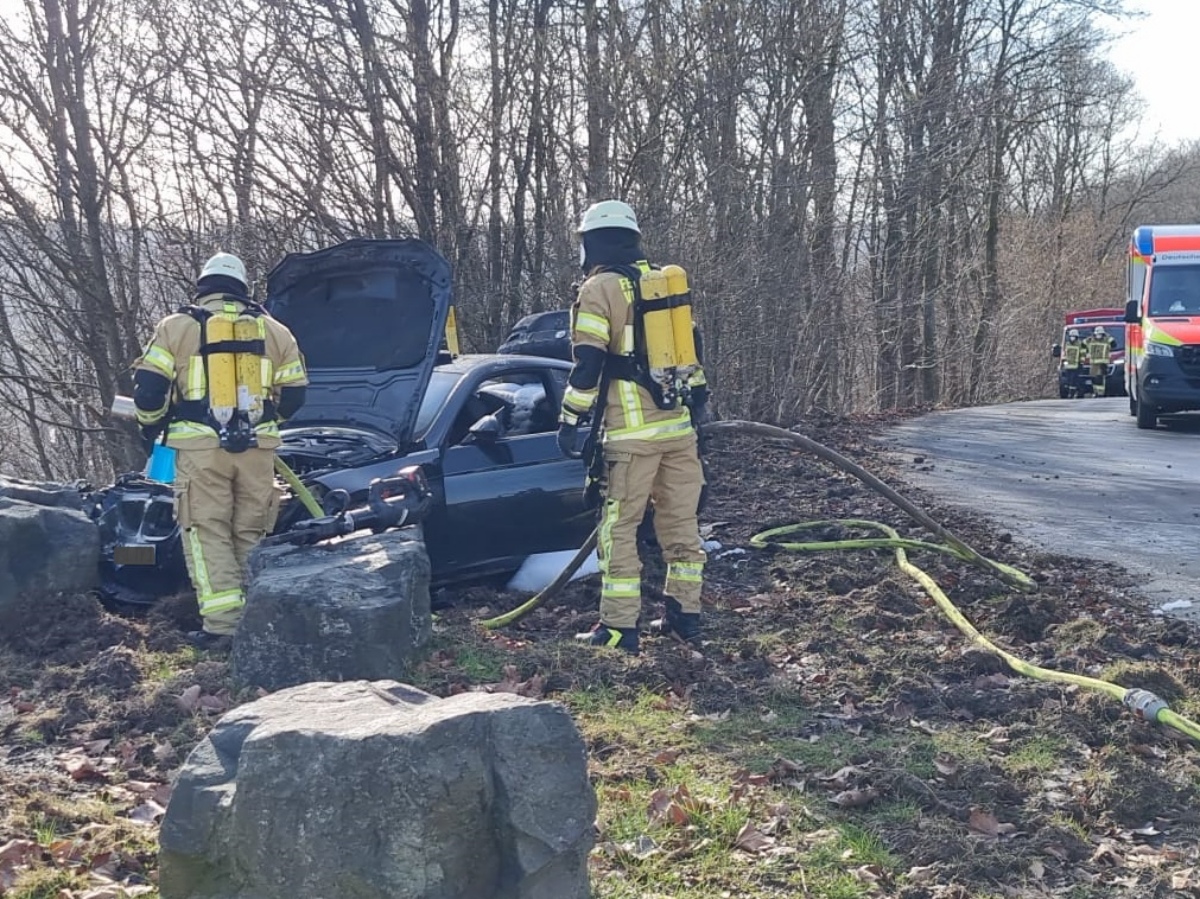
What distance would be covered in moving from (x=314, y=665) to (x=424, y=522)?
5.43 feet

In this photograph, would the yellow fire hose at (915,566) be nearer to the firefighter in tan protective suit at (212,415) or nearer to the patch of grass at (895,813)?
the patch of grass at (895,813)

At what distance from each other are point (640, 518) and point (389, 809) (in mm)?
3353

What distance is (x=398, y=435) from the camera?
7.03 meters

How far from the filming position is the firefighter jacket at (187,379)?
20.8 feet

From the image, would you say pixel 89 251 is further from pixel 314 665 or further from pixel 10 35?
pixel 314 665

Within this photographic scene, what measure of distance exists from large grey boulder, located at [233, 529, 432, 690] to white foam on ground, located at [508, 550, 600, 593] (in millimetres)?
1736

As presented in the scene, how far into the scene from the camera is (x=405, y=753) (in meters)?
3.05

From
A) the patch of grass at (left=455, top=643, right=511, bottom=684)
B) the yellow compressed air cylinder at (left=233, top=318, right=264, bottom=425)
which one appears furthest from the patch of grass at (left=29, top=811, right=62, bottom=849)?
the yellow compressed air cylinder at (left=233, top=318, right=264, bottom=425)

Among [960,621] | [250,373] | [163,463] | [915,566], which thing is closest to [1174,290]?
[915,566]

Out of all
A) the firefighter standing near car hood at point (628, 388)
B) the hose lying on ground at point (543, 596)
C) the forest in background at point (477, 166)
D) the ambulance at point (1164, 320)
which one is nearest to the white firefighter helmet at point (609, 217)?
the firefighter standing near car hood at point (628, 388)

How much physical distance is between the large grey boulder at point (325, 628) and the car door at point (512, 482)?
4.86 ft

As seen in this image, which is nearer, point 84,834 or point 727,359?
point 84,834

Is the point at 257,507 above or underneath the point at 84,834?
above

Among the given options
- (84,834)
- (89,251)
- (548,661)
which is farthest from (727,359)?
(84,834)
